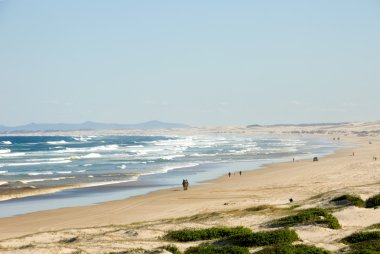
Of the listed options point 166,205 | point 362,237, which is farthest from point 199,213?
point 362,237

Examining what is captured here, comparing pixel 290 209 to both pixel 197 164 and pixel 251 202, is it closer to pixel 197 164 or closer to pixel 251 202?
pixel 251 202

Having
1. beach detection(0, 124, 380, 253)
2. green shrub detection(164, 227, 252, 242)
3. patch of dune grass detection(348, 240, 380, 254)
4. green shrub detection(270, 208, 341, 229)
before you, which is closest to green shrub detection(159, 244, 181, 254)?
beach detection(0, 124, 380, 253)

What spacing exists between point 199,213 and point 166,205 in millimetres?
5279

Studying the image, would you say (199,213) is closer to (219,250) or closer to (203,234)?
(203,234)

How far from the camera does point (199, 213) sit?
27.0 m

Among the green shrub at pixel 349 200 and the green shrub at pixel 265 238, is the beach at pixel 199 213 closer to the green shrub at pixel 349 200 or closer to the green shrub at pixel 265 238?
the green shrub at pixel 349 200

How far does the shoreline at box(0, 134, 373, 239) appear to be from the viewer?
1059 inches

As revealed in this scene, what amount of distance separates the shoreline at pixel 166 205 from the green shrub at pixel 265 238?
10884 mm

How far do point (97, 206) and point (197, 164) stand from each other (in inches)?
1249

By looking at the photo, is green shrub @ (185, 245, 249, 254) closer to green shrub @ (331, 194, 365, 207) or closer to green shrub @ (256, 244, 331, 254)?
green shrub @ (256, 244, 331, 254)

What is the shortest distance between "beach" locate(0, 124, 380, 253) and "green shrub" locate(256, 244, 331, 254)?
107cm

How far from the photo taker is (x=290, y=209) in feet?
80.5

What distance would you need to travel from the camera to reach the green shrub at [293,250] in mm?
14633

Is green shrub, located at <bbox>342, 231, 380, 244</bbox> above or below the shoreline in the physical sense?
above
